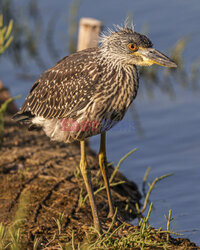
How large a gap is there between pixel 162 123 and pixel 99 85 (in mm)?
3658

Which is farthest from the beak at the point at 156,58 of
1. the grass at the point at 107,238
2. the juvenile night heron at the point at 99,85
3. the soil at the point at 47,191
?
the soil at the point at 47,191

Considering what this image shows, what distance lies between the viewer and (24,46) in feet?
38.4

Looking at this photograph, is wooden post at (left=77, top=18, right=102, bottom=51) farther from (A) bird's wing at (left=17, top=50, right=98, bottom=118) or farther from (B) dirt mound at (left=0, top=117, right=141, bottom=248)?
(A) bird's wing at (left=17, top=50, right=98, bottom=118)

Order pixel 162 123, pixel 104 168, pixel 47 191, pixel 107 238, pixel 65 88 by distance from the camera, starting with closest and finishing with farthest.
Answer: pixel 107 238 < pixel 65 88 < pixel 104 168 < pixel 47 191 < pixel 162 123

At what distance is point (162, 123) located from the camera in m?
9.12

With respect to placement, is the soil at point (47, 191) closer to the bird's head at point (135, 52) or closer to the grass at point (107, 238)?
the grass at point (107, 238)

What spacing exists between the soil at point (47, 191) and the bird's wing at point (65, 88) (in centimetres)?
91

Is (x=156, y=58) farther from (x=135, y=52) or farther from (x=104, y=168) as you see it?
(x=104, y=168)

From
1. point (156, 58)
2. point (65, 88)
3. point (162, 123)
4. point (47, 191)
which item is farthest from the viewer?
point (162, 123)

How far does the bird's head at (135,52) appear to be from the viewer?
18.5ft

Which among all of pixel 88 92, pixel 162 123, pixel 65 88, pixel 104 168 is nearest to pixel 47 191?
pixel 104 168

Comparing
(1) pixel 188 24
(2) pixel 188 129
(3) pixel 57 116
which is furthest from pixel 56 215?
(1) pixel 188 24

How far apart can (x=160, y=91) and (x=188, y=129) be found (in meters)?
1.51

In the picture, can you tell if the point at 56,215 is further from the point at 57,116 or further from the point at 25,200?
the point at 57,116
